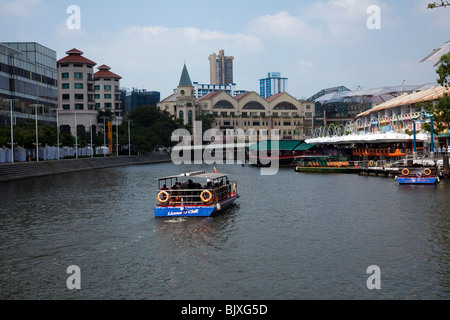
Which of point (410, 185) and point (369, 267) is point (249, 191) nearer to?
point (410, 185)

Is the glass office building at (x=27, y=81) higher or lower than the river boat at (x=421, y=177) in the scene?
higher

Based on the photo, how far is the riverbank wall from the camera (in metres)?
61.4

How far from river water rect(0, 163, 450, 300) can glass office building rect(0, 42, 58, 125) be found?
5164cm

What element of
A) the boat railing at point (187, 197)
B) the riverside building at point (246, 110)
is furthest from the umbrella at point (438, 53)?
the boat railing at point (187, 197)

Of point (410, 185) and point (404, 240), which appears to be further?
point (410, 185)

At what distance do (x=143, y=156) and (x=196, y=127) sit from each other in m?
41.5

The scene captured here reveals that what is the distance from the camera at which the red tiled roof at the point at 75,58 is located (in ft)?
415

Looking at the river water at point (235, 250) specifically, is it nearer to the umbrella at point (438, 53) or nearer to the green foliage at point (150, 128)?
the umbrella at point (438, 53)

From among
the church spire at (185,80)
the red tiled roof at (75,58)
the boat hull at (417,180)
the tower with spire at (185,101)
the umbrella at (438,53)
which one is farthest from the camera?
the church spire at (185,80)

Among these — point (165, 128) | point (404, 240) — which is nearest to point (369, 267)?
point (404, 240)

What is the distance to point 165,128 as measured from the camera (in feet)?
470

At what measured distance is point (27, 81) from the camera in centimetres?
9194

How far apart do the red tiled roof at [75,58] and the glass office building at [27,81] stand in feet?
63.0
